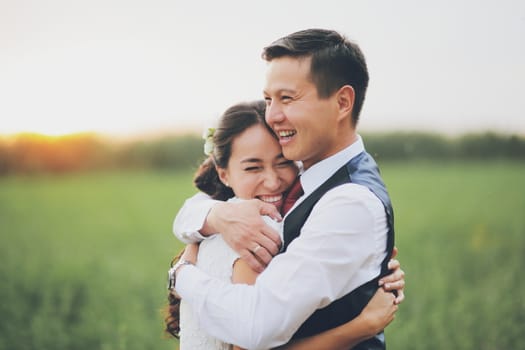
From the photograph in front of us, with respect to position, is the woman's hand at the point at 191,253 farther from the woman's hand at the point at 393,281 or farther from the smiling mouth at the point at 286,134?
the woman's hand at the point at 393,281

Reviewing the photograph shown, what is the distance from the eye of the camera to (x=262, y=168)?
262cm

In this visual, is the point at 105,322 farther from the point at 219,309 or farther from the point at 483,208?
the point at 483,208

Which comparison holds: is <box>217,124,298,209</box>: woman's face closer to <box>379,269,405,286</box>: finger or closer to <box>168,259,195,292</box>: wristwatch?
A: <box>168,259,195,292</box>: wristwatch

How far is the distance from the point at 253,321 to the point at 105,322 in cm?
414

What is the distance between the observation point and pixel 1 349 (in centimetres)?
525

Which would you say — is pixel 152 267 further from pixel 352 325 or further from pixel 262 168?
pixel 352 325

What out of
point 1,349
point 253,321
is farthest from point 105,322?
point 253,321

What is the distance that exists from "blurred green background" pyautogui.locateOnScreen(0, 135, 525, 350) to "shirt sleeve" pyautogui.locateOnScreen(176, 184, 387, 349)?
1.47 meters

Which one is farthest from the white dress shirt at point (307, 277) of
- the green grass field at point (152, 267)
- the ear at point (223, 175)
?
the green grass field at point (152, 267)

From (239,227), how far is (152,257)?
7550 millimetres

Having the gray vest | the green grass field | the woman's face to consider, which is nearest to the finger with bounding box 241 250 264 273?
the gray vest

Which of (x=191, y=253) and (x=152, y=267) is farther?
(x=152, y=267)

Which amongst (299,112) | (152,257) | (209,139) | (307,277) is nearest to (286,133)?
(299,112)

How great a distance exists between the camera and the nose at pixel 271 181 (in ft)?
8.40
